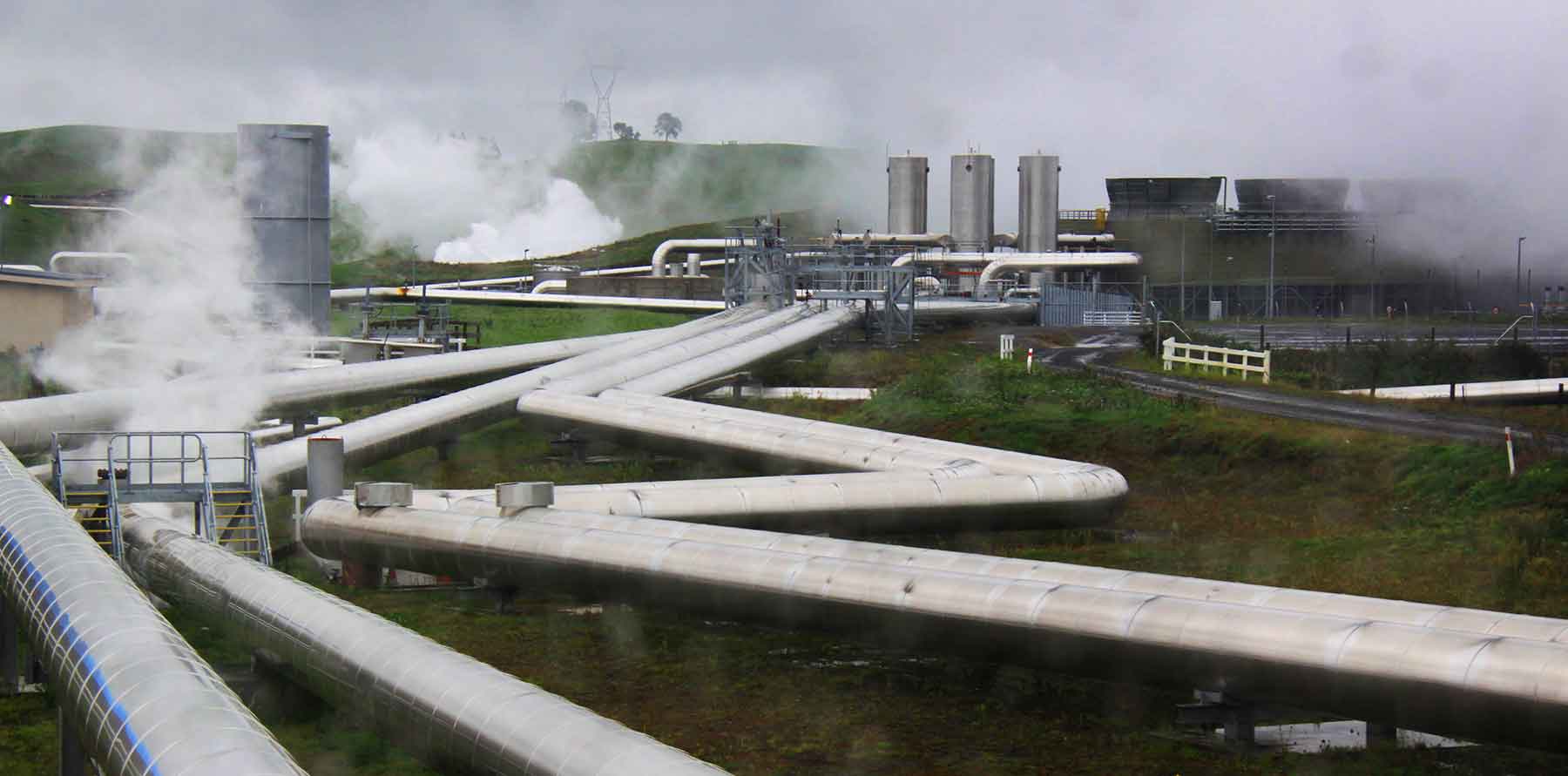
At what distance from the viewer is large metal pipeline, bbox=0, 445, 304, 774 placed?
46.2 ft

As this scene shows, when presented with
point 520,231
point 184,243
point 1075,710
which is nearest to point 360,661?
point 1075,710

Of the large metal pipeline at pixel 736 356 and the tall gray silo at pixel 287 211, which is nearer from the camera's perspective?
the large metal pipeline at pixel 736 356

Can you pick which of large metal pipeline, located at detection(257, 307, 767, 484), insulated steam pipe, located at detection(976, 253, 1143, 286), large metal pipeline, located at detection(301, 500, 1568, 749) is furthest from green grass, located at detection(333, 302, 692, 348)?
large metal pipeline, located at detection(301, 500, 1568, 749)

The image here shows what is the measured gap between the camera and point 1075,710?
26.6 m

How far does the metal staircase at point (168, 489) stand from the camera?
34.0m

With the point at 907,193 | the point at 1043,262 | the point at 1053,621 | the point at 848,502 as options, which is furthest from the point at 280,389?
the point at 907,193

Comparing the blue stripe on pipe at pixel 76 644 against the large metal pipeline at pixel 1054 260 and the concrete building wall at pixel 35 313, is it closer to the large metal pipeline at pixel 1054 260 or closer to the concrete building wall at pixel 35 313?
the concrete building wall at pixel 35 313

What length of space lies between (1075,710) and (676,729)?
662cm

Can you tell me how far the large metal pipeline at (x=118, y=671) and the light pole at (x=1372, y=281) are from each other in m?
105

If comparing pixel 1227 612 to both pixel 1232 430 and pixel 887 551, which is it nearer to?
pixel 887 551

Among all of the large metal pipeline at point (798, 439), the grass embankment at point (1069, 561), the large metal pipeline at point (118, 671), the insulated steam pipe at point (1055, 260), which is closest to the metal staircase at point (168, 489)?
the grass embankment at point (1069, 561)

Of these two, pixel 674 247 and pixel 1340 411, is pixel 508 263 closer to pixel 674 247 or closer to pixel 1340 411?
pixel 674 247

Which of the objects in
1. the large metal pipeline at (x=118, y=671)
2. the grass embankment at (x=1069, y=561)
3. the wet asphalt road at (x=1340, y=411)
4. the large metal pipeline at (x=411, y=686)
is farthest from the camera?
the wet asphalt road at (x=1340, y=411)

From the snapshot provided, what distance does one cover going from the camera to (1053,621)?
25.7m
